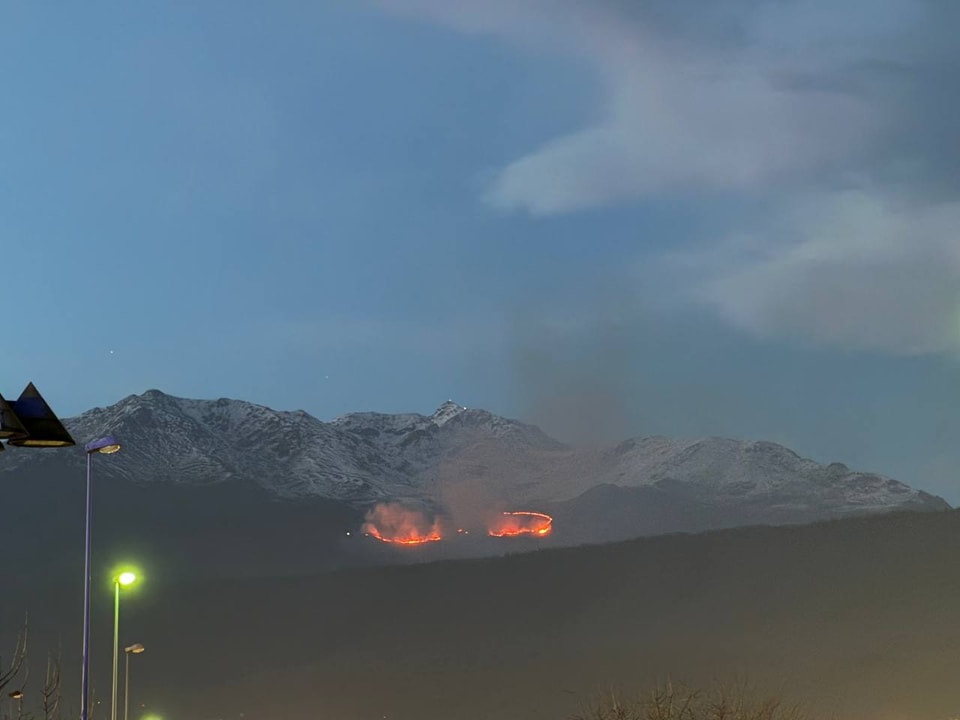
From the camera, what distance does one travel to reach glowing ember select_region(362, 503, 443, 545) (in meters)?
186

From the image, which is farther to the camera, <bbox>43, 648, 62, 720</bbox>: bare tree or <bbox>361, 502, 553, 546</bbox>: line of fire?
<bbox>361, 502, 553, 546</bbox>: line of fire

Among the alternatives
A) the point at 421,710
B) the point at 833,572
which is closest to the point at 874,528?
Answer: the point at 833,572

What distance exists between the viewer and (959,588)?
112 meters

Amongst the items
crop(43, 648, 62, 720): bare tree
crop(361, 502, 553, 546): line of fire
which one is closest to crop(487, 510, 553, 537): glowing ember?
crop(361, 502, 553, 546): line of fire

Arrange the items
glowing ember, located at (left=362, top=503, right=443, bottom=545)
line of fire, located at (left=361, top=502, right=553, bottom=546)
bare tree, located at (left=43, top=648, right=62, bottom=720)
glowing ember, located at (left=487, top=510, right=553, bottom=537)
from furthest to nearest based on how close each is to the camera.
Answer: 1. glowing ember, located at (left=487, top=510, right=553, bottom=537)
2. line of fire, located at (left=361, top=502, right=553, bottom=546)
3. glowing ember, located at (left=362, top=503, right=443, bottom=545)
4. bare tree, located at (left=43, top=648, right=62, bottom=720)

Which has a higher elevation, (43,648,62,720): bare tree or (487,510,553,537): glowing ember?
(487,510,553,537): glowing ember

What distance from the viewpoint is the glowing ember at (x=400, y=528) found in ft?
610

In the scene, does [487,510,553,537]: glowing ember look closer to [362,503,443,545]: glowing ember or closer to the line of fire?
the line of fire

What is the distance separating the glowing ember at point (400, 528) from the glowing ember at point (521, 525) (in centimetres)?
854

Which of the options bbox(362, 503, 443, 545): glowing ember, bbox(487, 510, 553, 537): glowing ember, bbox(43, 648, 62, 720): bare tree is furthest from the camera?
bbox(487, 510, 553, 537): glowing ember

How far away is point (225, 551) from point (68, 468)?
3514cm

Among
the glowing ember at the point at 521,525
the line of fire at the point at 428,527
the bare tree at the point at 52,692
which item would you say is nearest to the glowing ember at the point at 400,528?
the line of fire at the point at 428,527

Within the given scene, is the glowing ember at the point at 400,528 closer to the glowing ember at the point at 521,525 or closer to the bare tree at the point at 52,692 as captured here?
the glowing ember at the point at 521,525

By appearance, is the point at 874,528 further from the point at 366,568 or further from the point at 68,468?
the point at 68,468
